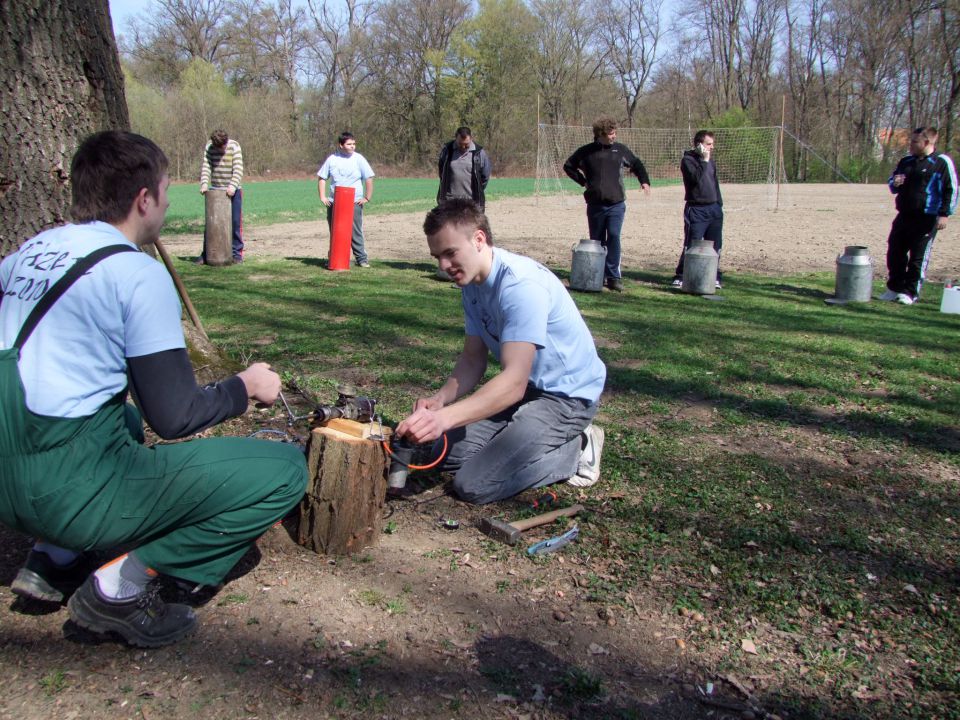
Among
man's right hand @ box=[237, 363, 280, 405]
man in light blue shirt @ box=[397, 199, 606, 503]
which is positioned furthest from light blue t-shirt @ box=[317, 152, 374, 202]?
man's right hand @ box=[237, 363, 280, 405]

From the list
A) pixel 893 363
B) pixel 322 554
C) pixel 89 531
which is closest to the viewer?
pixel 89 531

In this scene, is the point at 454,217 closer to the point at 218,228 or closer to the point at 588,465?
the point at 588,465

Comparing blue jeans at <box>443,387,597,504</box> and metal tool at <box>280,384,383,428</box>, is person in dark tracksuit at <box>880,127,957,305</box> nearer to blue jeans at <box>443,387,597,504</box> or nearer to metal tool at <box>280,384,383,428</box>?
blue jeans at <box>443,387,597,504</box>

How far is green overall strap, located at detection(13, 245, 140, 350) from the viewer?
7.19 ft

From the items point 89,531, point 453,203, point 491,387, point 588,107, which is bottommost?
point 89,531

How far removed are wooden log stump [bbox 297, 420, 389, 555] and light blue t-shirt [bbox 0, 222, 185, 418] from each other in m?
0.98

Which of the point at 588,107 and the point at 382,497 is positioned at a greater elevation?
the point at 588,107

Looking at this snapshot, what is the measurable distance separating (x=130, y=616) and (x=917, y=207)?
9.34 metres

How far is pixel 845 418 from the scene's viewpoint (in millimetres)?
5109

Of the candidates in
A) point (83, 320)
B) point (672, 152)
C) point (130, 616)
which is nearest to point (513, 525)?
point (130, 616)

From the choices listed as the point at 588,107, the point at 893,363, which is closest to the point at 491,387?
the point at 893,363

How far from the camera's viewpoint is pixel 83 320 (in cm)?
220

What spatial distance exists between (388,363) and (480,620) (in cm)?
338

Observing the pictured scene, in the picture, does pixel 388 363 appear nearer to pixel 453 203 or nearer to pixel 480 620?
pixel 453 203
